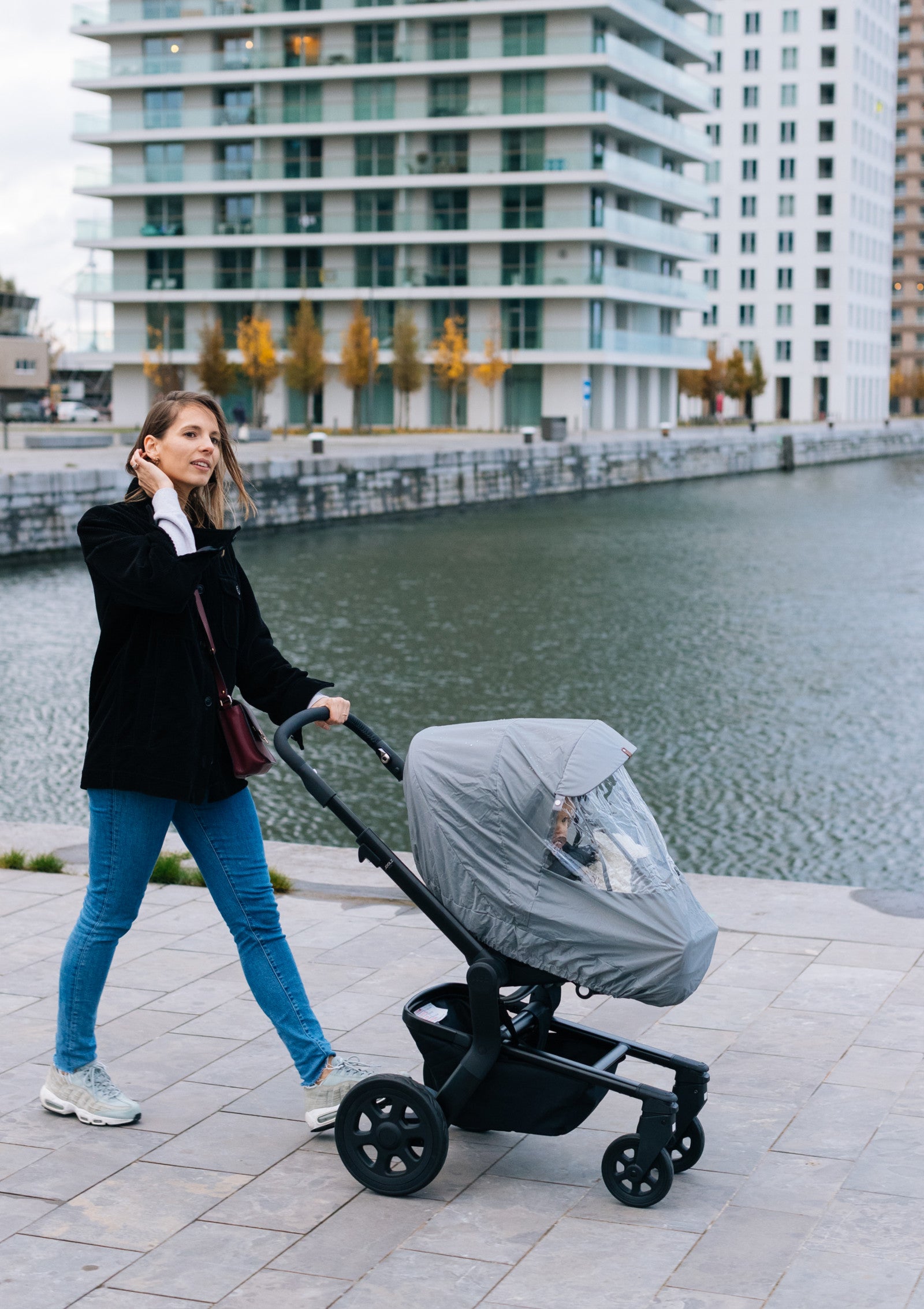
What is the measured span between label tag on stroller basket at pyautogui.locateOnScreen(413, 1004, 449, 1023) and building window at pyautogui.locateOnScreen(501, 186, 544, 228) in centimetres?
6559

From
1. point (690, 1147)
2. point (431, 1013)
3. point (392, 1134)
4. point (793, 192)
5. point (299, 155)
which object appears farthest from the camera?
point (793, 192)

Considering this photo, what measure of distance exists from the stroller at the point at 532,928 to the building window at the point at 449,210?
6730 cm

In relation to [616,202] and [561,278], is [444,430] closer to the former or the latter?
[561,278]

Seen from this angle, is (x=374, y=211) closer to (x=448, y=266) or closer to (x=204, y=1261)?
(x=448, y=266)

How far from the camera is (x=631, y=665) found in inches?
668

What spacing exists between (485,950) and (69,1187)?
1.15 m

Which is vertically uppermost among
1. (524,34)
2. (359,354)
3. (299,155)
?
(524,34)

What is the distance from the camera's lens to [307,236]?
2773 inches

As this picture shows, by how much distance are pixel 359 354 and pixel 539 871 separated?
61766 mm

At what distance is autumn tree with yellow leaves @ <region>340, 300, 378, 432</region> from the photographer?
64375 millimetres

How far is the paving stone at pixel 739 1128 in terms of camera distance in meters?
4.21

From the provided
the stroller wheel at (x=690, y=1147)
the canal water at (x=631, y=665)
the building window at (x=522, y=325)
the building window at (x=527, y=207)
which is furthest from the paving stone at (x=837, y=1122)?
the building window at (x=527, y=207)

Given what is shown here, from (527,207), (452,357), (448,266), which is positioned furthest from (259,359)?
(527,207)

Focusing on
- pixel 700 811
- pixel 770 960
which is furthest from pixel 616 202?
pixel 770 960
